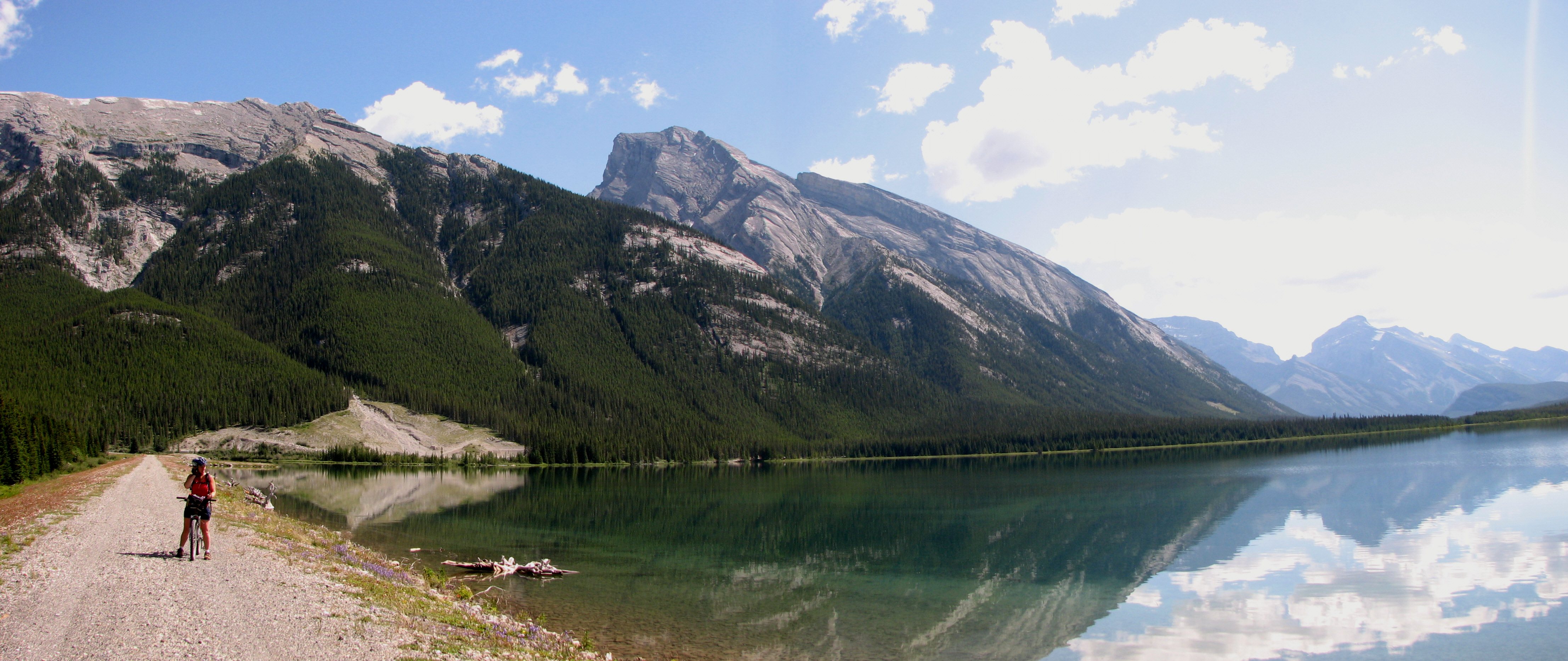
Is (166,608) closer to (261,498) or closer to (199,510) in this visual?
(199,510)

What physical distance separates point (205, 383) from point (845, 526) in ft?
498

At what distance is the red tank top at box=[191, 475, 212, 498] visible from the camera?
25141 mm

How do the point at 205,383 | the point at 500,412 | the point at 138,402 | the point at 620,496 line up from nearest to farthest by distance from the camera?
the point at 620,496
the point at 138,402
the point at 205,383
the point at 500,412

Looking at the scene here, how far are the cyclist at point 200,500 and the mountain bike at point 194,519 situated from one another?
0.01 meters

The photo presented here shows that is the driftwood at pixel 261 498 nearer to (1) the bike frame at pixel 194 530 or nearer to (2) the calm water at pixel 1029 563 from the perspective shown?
(2) the calm water at pixel 1029 563

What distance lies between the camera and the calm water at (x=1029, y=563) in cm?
2808

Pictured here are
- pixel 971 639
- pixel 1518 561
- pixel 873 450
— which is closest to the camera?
pixel 971 639

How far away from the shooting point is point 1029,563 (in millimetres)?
43375

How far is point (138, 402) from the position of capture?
139 m

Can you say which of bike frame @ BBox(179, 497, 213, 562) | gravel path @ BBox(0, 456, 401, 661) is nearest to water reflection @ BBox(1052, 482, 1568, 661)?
gravel path @ BBox(0, 456, 401, 661)

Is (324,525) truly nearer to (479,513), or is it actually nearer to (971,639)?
(479,513)

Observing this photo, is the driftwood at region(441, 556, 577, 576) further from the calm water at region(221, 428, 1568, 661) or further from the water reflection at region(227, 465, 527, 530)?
the water reflection at region(227, 465, 527, 530)

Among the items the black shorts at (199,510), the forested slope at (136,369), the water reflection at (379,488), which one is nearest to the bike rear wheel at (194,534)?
the black shorts at (199,510)

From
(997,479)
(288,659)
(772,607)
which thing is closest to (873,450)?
(997,479)
